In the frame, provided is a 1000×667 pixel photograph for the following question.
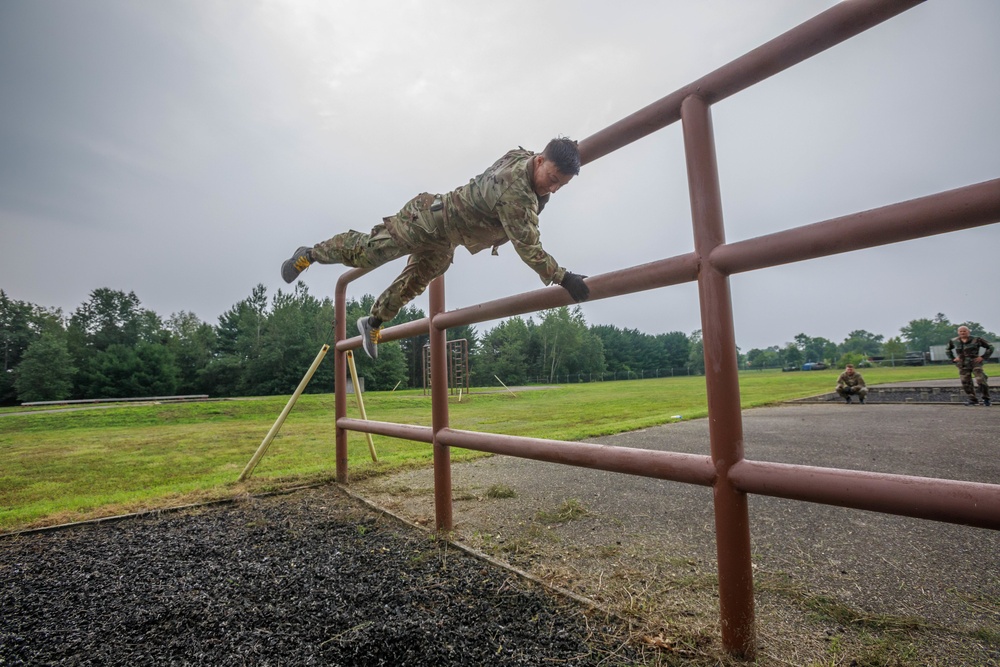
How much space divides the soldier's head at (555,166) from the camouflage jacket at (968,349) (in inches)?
397

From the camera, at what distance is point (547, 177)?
1913 mm

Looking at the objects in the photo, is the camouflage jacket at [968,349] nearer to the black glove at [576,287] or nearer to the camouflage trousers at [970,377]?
the camouflage trousers at [970,377]

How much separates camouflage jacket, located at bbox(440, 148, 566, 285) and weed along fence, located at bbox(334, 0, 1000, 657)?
0.60 ft

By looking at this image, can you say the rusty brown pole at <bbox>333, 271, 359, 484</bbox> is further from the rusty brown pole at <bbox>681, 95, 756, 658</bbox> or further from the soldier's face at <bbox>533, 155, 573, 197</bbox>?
the rusty brown pole at <bbox>681, 95, 756, 658</bbox>

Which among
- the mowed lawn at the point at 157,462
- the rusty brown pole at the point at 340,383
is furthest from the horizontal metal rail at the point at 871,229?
the mowed lawn at the point at 157,462

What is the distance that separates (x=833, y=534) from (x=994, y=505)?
1.40 metres

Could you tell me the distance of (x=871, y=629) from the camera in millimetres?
1258

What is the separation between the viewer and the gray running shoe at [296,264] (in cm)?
327

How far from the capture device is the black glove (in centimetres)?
158

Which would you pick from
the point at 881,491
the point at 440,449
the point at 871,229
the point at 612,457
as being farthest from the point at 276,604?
the point at 871,229

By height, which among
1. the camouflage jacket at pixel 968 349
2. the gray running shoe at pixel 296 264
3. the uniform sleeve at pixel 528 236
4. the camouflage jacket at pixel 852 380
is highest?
the gray running shoe at pixel 296 264

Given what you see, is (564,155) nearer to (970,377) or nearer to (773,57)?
(773,57)

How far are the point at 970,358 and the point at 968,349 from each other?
0.18 metres

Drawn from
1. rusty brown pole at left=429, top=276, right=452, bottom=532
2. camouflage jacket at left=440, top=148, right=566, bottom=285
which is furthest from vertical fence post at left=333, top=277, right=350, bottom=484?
camouflage jacket at left=440, top=148, right=566, bottom=285
